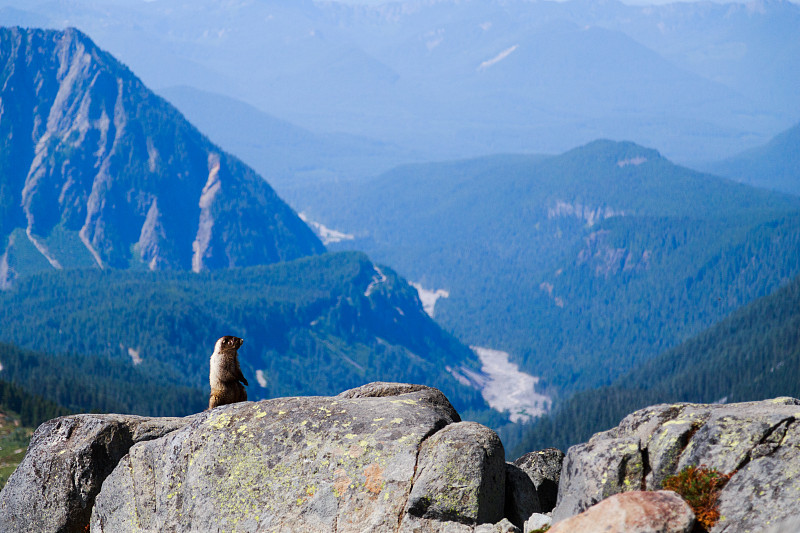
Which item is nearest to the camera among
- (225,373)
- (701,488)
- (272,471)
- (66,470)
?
(701,488)

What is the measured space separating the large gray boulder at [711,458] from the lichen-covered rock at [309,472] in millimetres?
2571

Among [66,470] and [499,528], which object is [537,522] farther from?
[66,470]

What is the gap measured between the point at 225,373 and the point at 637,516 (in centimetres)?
1500

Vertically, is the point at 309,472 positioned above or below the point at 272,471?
below

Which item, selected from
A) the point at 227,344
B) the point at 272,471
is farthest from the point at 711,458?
the point at 227,344

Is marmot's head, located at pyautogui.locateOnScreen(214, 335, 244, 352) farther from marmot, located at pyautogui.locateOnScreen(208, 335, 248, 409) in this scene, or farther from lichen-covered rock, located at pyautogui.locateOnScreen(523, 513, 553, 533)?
lichen-covered rock, located at pyautogui.locateOnScreen(523, 513, 553, 533)

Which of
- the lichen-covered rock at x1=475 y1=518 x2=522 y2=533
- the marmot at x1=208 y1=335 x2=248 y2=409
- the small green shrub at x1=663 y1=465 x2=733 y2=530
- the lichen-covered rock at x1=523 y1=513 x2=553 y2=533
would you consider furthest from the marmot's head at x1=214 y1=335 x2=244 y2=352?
the small green shrub at x1=663 y1=465 x2=733 y2=530

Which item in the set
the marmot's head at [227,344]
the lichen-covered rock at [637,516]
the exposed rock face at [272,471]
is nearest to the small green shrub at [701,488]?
the lichen-covered rock at [637,516]

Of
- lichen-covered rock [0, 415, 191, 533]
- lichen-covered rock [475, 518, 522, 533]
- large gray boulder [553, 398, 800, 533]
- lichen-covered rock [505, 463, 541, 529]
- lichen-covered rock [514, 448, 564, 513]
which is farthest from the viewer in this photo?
lichen-covered rock [514, 448, 564, 513]

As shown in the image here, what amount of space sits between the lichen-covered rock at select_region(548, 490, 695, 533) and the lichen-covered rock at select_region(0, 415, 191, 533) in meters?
13.8

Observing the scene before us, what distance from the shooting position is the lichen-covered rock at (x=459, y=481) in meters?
23.1

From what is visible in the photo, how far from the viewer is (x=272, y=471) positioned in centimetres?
2466

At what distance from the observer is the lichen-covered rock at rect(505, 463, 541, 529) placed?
973 inches

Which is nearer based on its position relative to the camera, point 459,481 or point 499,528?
point 499,528
